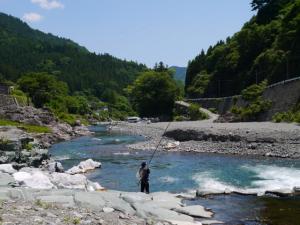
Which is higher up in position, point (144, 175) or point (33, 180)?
point (144, 175)

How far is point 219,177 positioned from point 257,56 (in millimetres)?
64312

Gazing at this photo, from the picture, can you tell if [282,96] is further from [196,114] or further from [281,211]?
[281,211]

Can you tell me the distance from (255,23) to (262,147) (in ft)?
225

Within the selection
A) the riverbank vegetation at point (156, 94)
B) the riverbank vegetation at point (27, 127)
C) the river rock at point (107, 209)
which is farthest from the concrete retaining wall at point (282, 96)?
the riverbank vegetation at point (156, 94)

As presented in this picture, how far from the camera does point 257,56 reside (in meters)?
87.5

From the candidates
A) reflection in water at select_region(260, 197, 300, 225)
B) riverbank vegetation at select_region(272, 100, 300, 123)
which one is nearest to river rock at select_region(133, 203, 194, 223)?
reflection in water at select_region(260, 197, 300, 225)

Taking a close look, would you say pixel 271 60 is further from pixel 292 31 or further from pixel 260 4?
pixel 260 4

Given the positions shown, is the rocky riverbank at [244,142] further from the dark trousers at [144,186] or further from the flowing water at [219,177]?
the dark trousers at [144,186]

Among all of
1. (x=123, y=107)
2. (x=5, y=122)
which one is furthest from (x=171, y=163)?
(x=123, y=107)

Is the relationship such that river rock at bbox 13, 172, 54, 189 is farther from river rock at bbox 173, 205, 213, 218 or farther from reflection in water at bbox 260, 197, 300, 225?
reflection in water at bbox 260, 197, 300, 225

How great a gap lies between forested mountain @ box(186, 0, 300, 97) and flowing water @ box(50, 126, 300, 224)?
123ft

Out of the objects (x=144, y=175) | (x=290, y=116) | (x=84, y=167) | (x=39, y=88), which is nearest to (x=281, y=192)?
(x=144, y=175)

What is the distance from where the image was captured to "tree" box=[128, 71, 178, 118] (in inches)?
4427

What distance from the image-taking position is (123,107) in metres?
186
